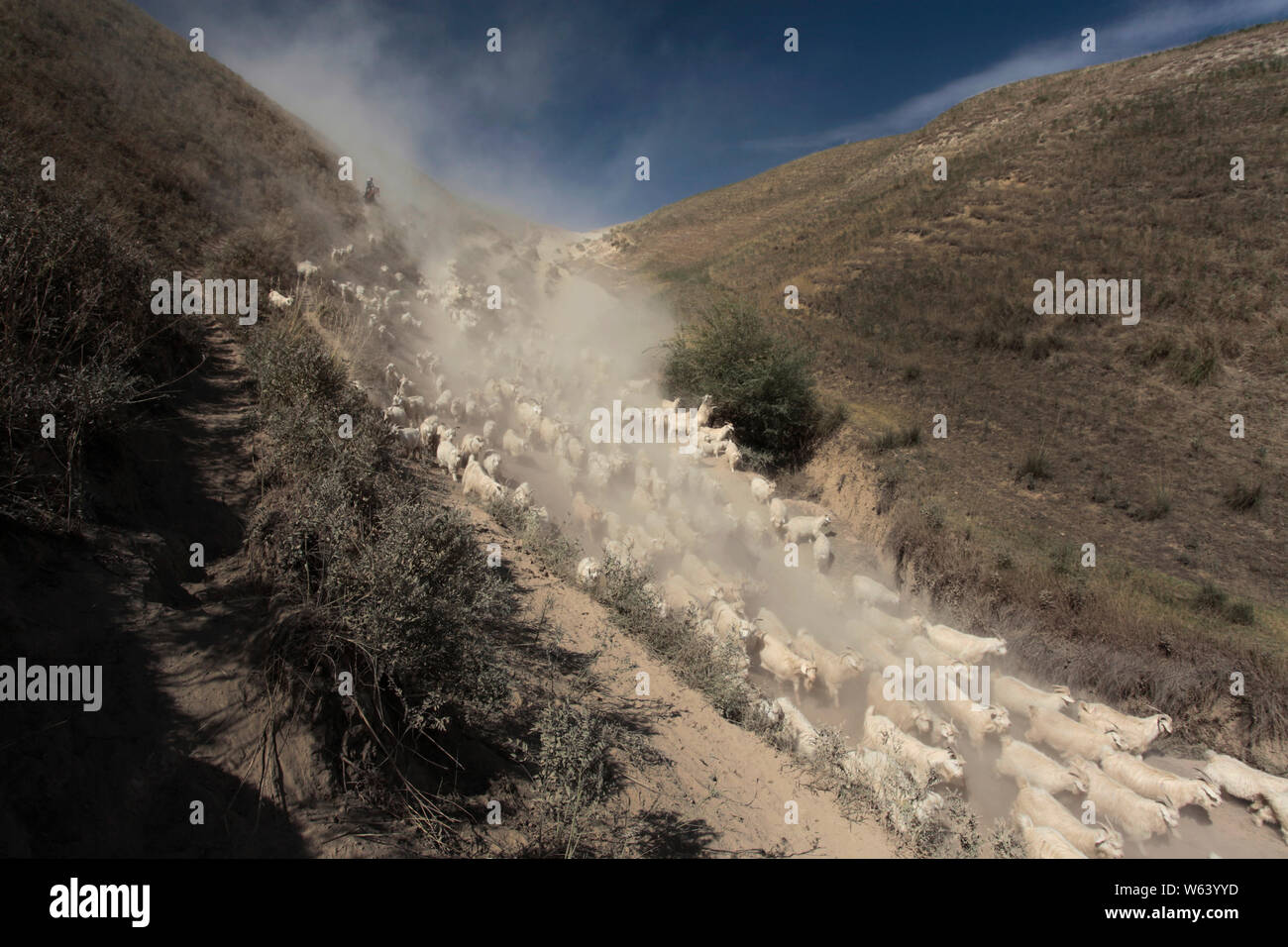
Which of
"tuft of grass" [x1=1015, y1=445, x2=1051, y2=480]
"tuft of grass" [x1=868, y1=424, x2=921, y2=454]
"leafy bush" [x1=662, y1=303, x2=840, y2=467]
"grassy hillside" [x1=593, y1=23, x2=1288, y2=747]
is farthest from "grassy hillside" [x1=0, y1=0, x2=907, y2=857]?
"tuft of grass" [x1=1015, y1=445, x2=1051, y2=480]

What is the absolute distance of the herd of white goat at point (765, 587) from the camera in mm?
5590

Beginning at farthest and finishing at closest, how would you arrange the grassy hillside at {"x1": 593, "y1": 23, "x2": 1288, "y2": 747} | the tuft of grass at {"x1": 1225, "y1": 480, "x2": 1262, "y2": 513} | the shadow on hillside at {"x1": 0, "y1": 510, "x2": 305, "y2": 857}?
1. the tuft of grass at {"x1": 1225, "y1": 480, "x2": 1262, "y2": 513}
2. the grassy hillside at {"x1": 593, "y1": 23, "x2": 1288, "y2": 747}
3. the shadow on hillside at {"x1": 0, "y1": 510, "x2": 305, "y2": 857}

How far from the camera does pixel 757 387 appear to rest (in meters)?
12.1

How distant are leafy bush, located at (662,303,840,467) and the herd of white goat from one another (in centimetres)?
75

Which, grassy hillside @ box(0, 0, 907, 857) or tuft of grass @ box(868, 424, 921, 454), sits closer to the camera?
grassy hillside @ box(0, 0, 907, 857)

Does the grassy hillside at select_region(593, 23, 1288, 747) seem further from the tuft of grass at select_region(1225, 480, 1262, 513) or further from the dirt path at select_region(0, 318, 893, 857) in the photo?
the dirt path at select_region(0, 318, 893, 857)

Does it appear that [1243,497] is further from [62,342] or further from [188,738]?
[62,342]

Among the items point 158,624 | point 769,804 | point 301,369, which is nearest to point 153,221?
point 301,369

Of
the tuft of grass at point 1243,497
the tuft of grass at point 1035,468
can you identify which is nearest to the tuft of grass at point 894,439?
the tuft of grass at point 1035,468

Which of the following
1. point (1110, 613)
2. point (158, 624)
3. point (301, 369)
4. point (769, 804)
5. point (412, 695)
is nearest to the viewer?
point (158, 624)

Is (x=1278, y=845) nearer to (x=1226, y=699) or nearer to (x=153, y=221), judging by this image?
(x=1226, y=699)

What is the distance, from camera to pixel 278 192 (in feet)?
43.8

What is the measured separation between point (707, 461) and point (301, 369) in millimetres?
7226

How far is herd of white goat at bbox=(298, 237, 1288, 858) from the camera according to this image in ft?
18.3
